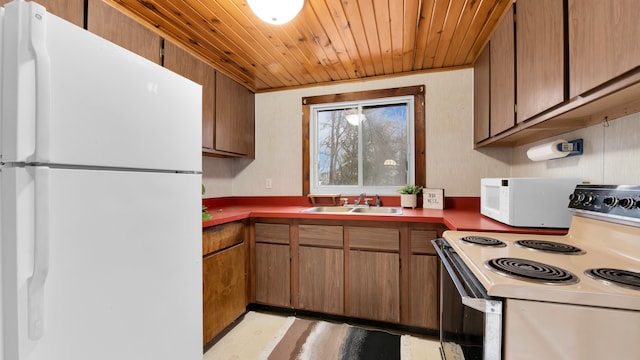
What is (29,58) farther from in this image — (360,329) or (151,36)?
(360,329)

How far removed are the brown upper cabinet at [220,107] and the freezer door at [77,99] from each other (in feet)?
3.13

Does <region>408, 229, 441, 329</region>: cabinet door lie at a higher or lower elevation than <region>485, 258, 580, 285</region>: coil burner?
lower

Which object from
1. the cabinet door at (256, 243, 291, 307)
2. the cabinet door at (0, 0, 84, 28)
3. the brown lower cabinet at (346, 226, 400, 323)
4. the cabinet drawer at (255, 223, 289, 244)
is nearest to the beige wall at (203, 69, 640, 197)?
the cabinet drawer at (255, 223, 289, 244)

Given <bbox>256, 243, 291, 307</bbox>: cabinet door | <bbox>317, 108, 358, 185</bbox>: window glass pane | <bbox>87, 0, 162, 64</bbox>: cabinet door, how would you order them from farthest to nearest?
<bbox>317, 108, 358, 185</bbox>: window glass pane → <bbox>256, 243, 291, 307</bbox>: cabinet door → <bbox>87, 0, 162, 64</bbox>: cabinet door

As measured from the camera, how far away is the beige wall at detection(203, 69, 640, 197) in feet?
4.00

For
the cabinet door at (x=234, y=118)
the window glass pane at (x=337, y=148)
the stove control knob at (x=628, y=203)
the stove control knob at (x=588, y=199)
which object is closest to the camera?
the stove control knob at (x=628, y=203)

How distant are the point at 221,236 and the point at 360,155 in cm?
154

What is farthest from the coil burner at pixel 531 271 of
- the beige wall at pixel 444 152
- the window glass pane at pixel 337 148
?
the window glass pane at pixel 337 148

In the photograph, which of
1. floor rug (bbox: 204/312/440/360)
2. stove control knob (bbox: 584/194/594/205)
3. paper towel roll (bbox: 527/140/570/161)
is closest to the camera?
stove control knob (bbox: 584/194/594/205)

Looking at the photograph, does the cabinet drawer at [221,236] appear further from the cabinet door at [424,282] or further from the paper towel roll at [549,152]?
the paper towel roll at [549,152]

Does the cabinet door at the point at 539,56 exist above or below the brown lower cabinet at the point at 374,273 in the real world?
above

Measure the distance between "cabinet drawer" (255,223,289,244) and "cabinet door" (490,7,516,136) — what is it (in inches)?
67.6

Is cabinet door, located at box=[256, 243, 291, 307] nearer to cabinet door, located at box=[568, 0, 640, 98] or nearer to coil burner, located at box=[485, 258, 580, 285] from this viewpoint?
coil burner, located at box=[485, 258, 580, 285]

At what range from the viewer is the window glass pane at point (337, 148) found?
2748 millimetres
